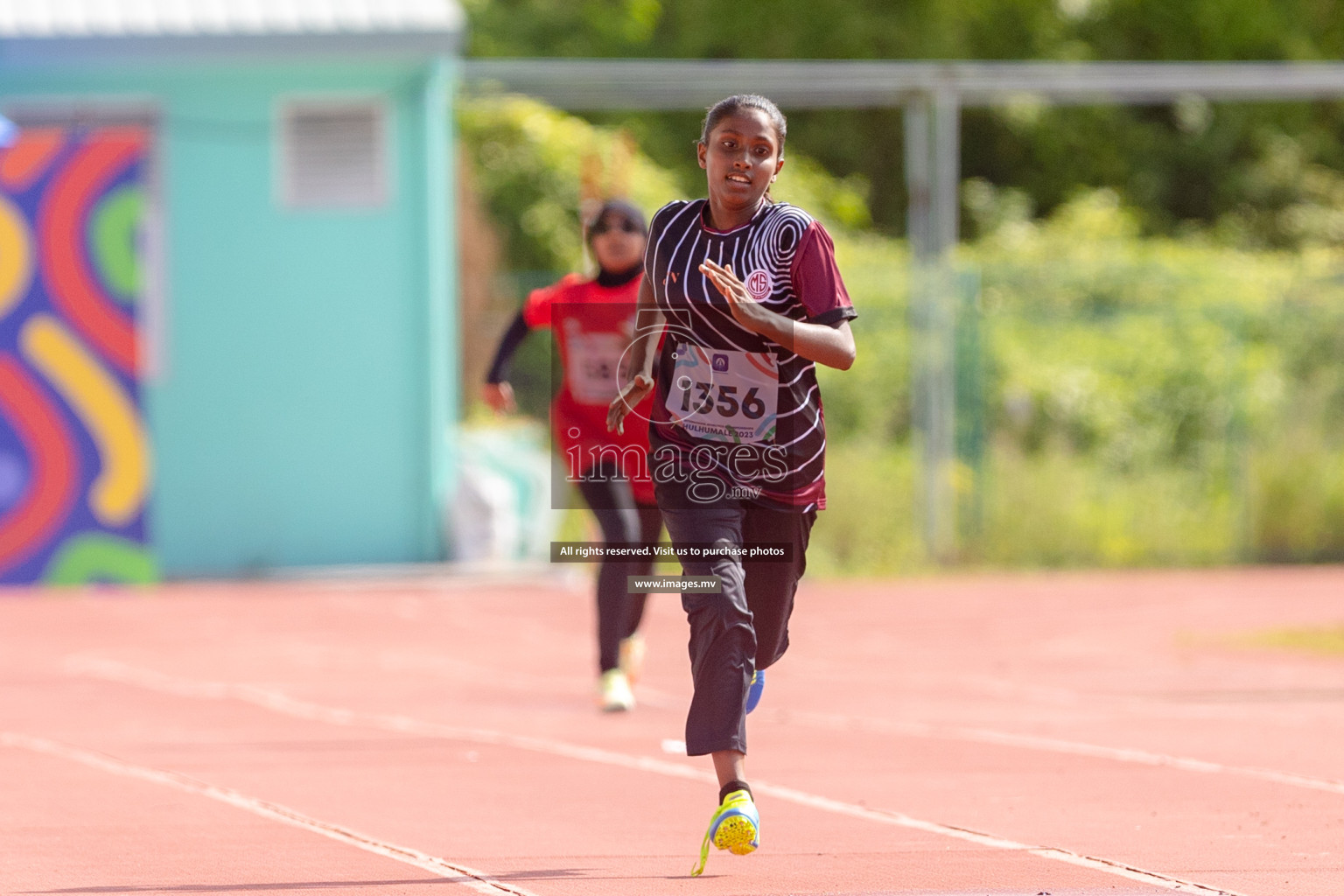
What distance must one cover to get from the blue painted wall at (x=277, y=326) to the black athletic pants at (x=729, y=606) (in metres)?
10.1

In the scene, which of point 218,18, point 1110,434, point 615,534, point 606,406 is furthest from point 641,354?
point 1110,434

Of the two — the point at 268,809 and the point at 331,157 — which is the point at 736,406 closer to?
the point at 268,809

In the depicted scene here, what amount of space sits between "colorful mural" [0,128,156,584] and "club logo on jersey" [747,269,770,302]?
32.7ft

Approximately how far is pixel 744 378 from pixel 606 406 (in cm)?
297

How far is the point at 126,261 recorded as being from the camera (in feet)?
46.4

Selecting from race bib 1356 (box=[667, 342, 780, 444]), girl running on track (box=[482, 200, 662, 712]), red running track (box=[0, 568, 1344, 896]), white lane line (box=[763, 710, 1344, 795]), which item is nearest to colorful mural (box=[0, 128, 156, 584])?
red running track (box=[0, 568, 1344, 896])

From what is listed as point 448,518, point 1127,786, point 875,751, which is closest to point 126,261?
point 448,518

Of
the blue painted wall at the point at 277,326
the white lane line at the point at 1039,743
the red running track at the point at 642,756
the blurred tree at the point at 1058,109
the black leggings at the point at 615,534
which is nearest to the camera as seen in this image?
the red running track at the point at 642,756

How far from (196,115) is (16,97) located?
131 cm

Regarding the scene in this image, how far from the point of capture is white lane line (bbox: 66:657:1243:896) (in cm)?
512

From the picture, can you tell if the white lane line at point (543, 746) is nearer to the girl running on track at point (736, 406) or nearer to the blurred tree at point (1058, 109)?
the girl running on track at point (736, 406)

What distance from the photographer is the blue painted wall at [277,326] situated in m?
14.9

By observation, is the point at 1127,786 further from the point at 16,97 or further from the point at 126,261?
the point at 16,97

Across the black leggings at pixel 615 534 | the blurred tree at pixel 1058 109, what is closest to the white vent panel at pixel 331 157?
the black leggings at pixel 615 534
